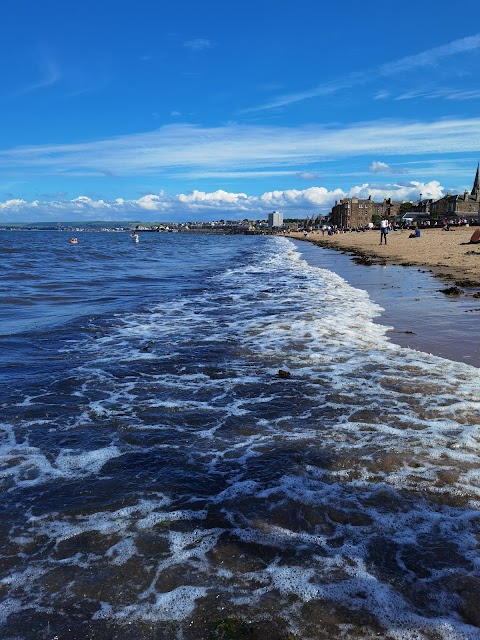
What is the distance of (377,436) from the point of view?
4.77 m

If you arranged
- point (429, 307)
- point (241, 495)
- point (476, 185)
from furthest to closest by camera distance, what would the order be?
point (476, 185) → point (429, 307) → point (241, 495)

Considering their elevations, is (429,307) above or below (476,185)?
below

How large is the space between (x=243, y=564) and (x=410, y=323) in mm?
8367

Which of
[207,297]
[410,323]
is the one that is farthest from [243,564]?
[207,297]

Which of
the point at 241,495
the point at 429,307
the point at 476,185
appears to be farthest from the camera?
the point at 476,185

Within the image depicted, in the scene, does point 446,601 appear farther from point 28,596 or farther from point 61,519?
point 61,519

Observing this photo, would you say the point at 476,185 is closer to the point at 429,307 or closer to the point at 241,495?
the point at 429,307

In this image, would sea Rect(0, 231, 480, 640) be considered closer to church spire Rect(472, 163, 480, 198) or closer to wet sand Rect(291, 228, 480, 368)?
wet sand Rect(291, 228, 480, 368)

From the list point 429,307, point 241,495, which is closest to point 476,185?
point 429,307

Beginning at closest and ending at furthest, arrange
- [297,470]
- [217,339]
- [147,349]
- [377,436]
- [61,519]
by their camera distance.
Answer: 1. [61,519]
2. [297,470]
3. [377,436]
4. [147,349]
5. [217,339]

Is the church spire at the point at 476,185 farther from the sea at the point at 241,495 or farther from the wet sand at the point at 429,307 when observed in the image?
the sea at the point at 241,495

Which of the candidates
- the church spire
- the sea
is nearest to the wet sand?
the sea

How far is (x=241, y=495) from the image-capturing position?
3.80 m

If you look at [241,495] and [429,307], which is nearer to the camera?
[241,495]
